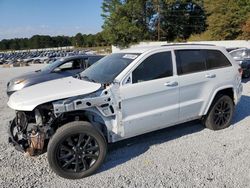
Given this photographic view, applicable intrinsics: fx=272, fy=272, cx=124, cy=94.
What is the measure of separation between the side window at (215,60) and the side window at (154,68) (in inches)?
39.5

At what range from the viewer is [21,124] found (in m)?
4.21

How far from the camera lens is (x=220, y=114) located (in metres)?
5.54

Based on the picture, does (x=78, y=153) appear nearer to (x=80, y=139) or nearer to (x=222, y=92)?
(x=80, y=139)

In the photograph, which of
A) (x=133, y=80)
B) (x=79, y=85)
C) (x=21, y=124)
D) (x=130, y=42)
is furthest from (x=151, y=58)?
(x=130, y=42)

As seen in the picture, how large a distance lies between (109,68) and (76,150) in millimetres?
1530

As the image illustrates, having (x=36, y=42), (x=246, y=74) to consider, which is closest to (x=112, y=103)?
(x=246, y=74)

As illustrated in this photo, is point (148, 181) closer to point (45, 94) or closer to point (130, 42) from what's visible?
point (45, 94)

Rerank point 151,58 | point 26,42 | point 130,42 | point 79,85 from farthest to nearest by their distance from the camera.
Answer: point 26,42, point 130,42, point 151,58, point 79,85

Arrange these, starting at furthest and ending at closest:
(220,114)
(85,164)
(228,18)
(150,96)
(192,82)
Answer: (228,18), (220,114), (192,82), (150,96), (85,164)

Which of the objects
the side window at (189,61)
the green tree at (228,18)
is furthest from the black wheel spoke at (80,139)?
the green tree at (228,18)

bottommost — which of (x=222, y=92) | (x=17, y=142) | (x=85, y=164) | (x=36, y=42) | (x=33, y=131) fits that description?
(x=85, y=164)

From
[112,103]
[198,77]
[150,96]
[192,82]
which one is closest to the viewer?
[112,103]

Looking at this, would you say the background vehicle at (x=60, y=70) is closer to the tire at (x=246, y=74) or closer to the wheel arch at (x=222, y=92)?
the wheel arch at (x=222, y=92)

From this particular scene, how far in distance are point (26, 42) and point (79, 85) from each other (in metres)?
138
